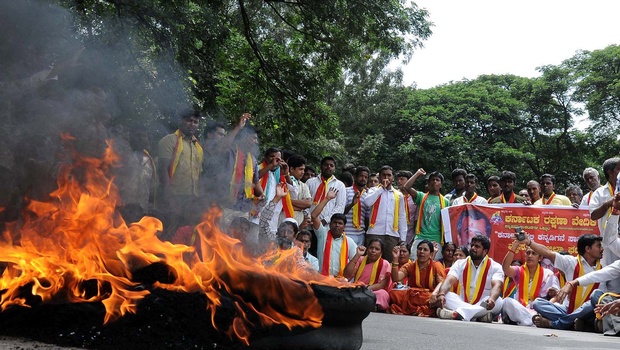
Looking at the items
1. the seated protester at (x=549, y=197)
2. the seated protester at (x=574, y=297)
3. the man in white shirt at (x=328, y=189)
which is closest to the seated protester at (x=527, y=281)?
the seated protester at (x=574, y=297)

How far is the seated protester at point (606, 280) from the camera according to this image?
7453 millimetres

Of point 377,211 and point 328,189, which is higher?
point 328,189

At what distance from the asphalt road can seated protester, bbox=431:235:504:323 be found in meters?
1.13

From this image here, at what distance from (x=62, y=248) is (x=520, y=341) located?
412cm

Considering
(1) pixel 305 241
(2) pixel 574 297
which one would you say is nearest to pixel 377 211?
(1) pixel 305 241

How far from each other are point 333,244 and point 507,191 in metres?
3.25

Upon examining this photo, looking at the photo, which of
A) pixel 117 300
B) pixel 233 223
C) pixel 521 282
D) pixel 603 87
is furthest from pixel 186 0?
pixel 603 87

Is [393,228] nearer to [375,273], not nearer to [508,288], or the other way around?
[375,273]

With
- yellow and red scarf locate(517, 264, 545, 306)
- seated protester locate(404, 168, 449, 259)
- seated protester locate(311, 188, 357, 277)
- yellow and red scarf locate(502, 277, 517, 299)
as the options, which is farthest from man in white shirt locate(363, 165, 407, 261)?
yellow and red scarf locate(517, 264, 545, 306)

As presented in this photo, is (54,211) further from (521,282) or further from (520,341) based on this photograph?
(521,282)

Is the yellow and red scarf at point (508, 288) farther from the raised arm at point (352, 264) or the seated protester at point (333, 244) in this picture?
the seated protester at point (333, 244)

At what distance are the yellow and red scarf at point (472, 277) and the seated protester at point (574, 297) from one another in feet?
2.56

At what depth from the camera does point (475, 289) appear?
9.44m

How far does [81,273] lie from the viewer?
4352mm
